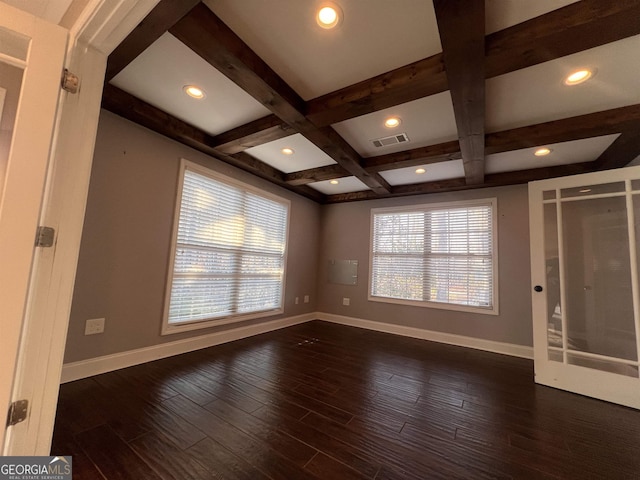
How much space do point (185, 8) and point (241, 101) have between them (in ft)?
3.12

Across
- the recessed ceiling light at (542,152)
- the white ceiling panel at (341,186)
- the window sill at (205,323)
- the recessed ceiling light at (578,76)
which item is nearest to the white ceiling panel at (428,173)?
the white ceiling panel at (341,186)

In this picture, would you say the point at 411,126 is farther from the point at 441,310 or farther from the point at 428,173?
the point at 441,310

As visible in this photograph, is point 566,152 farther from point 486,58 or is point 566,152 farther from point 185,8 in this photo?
point 185,8

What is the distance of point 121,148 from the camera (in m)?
2.40

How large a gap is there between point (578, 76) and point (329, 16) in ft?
5.91

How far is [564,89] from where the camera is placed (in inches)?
74.1

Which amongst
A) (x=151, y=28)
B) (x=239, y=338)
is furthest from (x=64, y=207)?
(x=239, y=338)

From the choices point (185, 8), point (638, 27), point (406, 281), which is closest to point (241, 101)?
point (185, 8)

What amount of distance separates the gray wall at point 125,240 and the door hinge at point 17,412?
1.37m

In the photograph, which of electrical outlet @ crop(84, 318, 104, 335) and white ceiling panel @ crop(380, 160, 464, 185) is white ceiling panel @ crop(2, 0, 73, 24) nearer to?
electrical outlet @ crop(84, 318, 104, 335)

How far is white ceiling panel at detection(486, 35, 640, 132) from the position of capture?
5.16 ft

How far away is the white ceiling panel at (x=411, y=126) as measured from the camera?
2139 mm

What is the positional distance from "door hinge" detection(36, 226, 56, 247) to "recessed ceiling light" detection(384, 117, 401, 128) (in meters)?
2.50

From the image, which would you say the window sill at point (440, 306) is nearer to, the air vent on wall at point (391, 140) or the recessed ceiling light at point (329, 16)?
the air vent on wall at point (391, 140)
